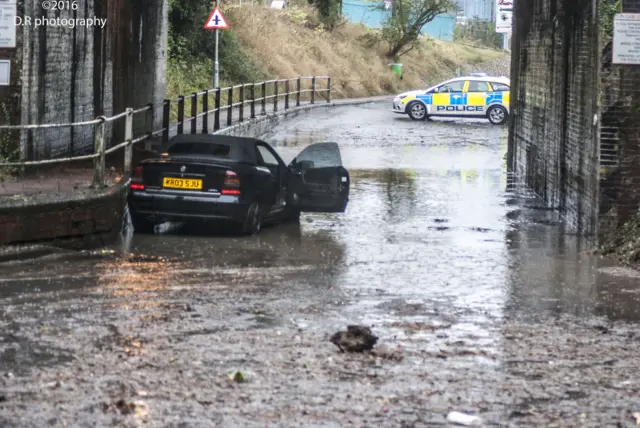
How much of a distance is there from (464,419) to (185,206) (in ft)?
27.8

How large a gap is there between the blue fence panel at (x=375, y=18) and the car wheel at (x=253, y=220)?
53.8 meters

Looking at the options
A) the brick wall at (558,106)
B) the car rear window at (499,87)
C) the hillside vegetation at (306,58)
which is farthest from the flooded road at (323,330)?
the car rear window at (499,87)

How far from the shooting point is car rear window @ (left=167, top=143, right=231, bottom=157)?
611 inches

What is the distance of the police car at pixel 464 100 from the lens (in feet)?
129

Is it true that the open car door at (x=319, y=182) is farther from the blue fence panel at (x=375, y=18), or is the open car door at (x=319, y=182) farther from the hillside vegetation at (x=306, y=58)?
the blue fence panel at (x=375, y=18)

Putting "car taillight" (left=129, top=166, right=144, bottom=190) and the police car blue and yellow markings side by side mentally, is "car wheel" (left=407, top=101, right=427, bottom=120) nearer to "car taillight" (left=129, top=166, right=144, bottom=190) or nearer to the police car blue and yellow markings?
the police car blue and yellow markings

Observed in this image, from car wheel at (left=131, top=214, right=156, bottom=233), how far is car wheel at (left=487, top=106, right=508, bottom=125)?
25.4 metres

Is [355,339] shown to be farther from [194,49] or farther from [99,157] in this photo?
[194,49]

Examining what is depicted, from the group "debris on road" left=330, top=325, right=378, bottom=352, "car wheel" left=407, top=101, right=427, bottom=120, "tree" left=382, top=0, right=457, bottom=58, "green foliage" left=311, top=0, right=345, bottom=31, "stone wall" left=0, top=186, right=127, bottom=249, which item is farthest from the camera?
"tree" left=382, top=0, right=457, bottom=58

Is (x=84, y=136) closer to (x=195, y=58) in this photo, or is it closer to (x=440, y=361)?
(x=440, y=361)

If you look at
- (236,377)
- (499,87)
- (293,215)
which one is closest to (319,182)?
(293,215)

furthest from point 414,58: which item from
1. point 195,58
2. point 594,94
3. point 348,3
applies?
point 594,94

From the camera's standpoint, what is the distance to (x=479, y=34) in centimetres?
8819

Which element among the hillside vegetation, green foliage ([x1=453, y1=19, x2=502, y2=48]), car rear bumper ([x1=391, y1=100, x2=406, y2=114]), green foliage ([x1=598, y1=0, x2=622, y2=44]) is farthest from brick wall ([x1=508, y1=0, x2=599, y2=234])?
green foliage ([x1=453, y1=19, x2=502, y2=48])
